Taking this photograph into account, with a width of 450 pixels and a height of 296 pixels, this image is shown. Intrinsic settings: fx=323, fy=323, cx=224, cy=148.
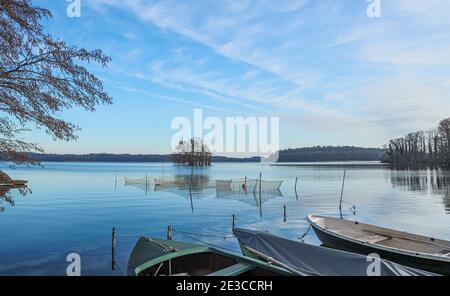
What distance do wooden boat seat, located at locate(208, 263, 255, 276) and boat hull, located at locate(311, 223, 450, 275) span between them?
6.76 m

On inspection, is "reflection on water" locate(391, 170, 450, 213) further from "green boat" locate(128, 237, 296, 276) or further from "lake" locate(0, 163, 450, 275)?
"green boat" locate(128, 237, 296, 276)

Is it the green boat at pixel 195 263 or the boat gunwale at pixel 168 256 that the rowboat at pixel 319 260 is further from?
the boat gunwale at pixel 168 256

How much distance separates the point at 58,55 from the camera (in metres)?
10.9

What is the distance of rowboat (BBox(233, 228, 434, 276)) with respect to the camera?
737 cm

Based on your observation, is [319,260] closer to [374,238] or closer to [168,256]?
[168,256]

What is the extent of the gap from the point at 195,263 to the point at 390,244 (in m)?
9.11

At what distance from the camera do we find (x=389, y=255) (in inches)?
462

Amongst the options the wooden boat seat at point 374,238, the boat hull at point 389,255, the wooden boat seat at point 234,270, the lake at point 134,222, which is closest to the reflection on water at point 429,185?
the lake at point 134,222

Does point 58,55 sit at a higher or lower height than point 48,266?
higher

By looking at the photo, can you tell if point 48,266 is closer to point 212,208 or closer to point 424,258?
point 424,258

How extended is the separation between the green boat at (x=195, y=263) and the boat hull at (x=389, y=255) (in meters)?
6.18

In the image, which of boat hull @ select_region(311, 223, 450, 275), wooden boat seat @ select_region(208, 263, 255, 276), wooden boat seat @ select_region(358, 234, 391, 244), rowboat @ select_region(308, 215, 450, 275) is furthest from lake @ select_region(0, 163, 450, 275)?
wooden boat seat @ select_region(208, 263, 255, 276)
